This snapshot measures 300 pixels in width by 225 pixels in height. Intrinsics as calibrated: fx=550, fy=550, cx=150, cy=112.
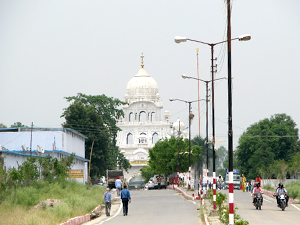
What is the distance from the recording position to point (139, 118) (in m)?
132

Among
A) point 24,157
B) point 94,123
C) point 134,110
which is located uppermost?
point 134,110

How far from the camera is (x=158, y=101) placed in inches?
5123

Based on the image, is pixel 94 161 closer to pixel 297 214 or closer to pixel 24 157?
pixel 24 157

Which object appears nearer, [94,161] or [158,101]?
[94,161]

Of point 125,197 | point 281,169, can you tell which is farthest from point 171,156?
point 125,197

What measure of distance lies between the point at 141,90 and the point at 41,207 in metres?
109

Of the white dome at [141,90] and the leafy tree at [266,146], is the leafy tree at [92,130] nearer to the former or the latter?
the leafy tree at [266,146]

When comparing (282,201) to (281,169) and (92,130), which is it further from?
(92,130)

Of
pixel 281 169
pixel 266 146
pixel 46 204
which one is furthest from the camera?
pixel 266 146

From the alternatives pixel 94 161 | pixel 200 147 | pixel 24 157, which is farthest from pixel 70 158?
pixel 200 147

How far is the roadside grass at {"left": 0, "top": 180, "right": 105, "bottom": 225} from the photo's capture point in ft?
56.8

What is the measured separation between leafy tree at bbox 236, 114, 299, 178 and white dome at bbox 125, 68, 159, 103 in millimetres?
54856

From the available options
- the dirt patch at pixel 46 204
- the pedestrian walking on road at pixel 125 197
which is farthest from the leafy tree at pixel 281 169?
the dirt patch at pixel 46 204

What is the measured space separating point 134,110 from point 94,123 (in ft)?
225
